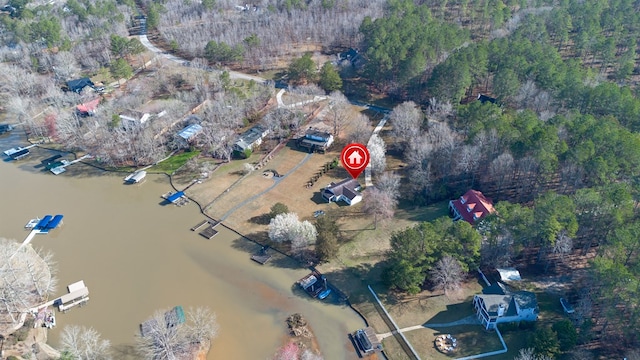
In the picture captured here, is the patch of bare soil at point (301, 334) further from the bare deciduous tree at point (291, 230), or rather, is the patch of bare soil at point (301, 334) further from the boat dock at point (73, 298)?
the boat dock at point (73, 298)

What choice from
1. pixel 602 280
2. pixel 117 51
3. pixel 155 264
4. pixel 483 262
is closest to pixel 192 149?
pixel 155 264

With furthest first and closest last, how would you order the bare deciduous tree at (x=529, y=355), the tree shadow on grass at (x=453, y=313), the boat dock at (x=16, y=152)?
the boat dock at (x=16, y=152) < the tree shadow on grass at (x=453, y=313) < the bare deciduous tree at (x=529, y=355)

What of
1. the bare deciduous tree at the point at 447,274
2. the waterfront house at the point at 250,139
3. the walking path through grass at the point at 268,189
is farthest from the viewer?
the waterfront house at the point at 250,139

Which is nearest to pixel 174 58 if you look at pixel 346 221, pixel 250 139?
pixel 250 139

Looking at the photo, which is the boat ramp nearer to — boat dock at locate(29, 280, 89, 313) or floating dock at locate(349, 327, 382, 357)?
boat dock at locate(29, 280, 89, 313)

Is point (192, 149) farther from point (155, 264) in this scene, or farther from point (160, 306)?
point (160, 306)

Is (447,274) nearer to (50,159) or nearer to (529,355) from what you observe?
(529,355)

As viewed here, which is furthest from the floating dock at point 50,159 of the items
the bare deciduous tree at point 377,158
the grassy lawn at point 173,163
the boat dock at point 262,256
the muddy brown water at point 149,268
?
the bare deciduous tree at point 377,158
